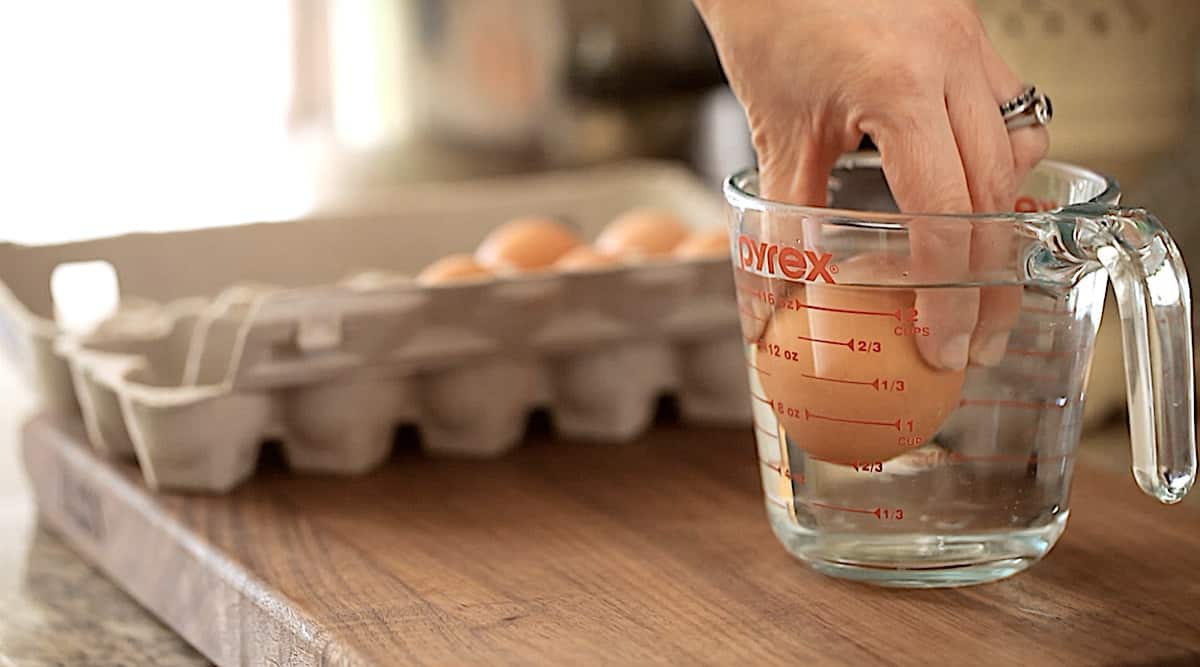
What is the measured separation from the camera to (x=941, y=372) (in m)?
0.65

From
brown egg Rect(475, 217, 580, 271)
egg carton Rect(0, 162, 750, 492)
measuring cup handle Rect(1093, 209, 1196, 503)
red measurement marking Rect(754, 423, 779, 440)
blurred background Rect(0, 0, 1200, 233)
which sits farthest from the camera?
blurred background Rect(0, 0, 1200, 233)

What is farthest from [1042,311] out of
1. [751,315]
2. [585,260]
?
[585,260]

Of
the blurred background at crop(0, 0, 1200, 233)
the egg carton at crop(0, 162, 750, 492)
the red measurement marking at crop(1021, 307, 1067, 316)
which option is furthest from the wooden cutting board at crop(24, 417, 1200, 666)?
the blurred background at crop(0, 0, 1200, 233)

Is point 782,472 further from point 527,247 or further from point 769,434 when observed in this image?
point 527,247

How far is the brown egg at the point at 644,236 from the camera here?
3.30 feet

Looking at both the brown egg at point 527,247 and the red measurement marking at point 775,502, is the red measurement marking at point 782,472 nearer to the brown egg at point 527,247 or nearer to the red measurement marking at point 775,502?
the red measurement marking at point 775,502

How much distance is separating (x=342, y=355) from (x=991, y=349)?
361 mm

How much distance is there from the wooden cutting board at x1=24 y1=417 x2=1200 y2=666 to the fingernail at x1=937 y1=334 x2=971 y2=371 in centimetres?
10

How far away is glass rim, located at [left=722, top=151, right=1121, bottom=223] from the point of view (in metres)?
0.61

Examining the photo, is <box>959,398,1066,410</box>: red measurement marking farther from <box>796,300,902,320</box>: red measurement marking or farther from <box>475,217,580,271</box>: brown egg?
<box>475,217,580,271</box>: brown egg

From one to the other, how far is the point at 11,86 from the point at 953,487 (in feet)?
5.02

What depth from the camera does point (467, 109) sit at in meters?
1.89

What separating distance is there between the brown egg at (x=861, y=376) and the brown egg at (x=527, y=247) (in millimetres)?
330

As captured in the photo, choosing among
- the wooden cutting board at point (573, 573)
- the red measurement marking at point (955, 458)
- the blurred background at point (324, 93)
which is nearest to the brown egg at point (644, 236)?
the wooden cutting board at point (573, 573)
